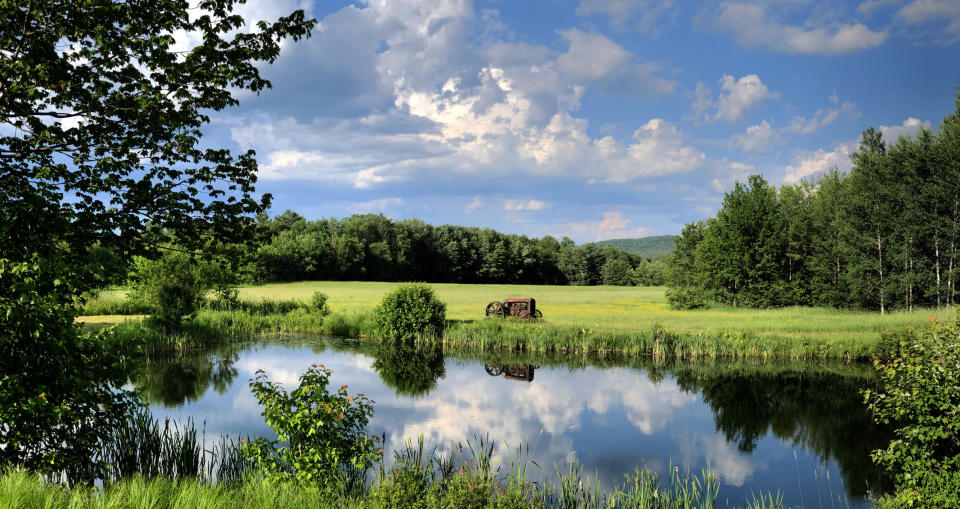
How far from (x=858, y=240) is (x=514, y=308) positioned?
29.5 meters

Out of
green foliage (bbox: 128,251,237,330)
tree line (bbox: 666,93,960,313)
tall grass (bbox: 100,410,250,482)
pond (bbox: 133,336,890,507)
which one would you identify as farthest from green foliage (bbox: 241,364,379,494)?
tree line (bbox: 666,93,960,313)

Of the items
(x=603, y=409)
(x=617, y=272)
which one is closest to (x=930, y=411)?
(x=603, y=409)

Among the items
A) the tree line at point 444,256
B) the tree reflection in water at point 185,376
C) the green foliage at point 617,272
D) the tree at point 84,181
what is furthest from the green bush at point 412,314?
the green foliage at point 617,272

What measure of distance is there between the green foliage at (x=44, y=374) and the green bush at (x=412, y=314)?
19.3 metres

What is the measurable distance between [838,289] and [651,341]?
1188 inches

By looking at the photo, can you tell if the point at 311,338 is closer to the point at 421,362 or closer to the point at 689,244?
the point at 421,362

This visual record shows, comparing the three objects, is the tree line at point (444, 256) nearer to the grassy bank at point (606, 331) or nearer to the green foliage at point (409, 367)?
the grassy bank at point (606, 331)

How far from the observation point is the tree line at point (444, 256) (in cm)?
9531

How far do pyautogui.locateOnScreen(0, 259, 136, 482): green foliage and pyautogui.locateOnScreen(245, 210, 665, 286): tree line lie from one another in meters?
83.5

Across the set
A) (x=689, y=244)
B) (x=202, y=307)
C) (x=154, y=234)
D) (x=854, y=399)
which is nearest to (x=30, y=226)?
(x=154, y=234)

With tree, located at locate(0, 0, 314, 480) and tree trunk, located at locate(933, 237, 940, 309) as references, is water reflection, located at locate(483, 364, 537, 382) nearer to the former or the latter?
tree, located at locate(0, 0, 314, 480)

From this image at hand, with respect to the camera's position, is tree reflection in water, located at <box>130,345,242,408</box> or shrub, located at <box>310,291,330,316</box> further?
shrub, located at <box>310,291,330,316</box>

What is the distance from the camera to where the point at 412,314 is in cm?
2719

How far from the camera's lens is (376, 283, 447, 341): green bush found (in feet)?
88.9
